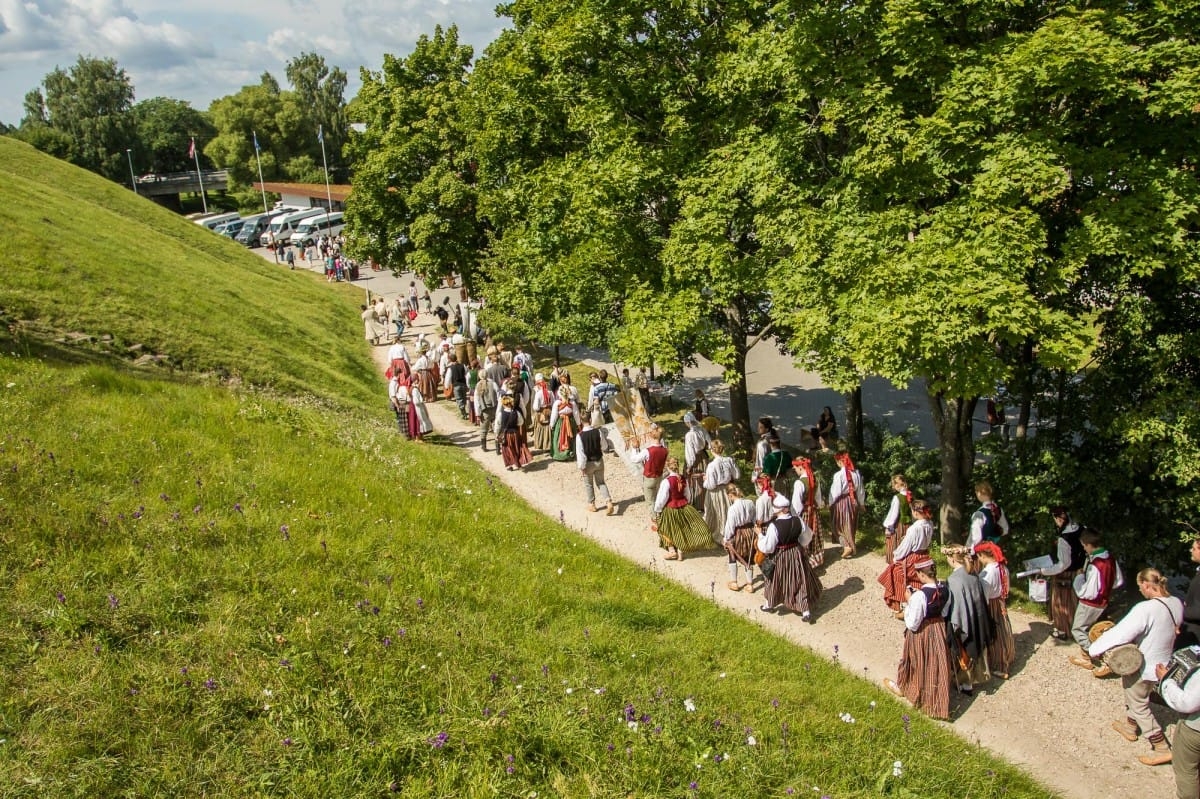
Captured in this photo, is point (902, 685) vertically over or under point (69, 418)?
under

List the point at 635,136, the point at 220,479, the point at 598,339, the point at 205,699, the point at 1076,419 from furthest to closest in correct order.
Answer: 1. the point at 598,339
2. the point at 635,136
3. the point at 1076,419
4. the point at 220,479
5. the point at 205,699

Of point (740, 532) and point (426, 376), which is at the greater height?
point (426, 376)

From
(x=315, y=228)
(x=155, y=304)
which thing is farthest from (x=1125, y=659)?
(x=315, y=228)

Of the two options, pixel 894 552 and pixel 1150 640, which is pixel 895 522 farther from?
pixel 1150 640

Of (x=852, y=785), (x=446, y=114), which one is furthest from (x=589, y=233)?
(x=446, y=114)

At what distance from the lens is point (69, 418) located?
841 cm

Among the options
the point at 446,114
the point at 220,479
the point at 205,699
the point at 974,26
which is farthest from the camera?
the point at 446,114

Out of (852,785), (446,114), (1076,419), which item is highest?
(446,114)

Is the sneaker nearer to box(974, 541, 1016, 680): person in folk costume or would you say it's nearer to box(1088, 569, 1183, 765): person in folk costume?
box(1088, 569, 1183, 765): person in folk costume

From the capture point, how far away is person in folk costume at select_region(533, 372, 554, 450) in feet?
50.0

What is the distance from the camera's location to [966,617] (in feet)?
26.3

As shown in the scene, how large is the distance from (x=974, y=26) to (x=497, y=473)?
32.8 ft

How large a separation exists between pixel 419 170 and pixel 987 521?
839 inches

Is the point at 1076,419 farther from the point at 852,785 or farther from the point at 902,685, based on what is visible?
the point at 852,785
